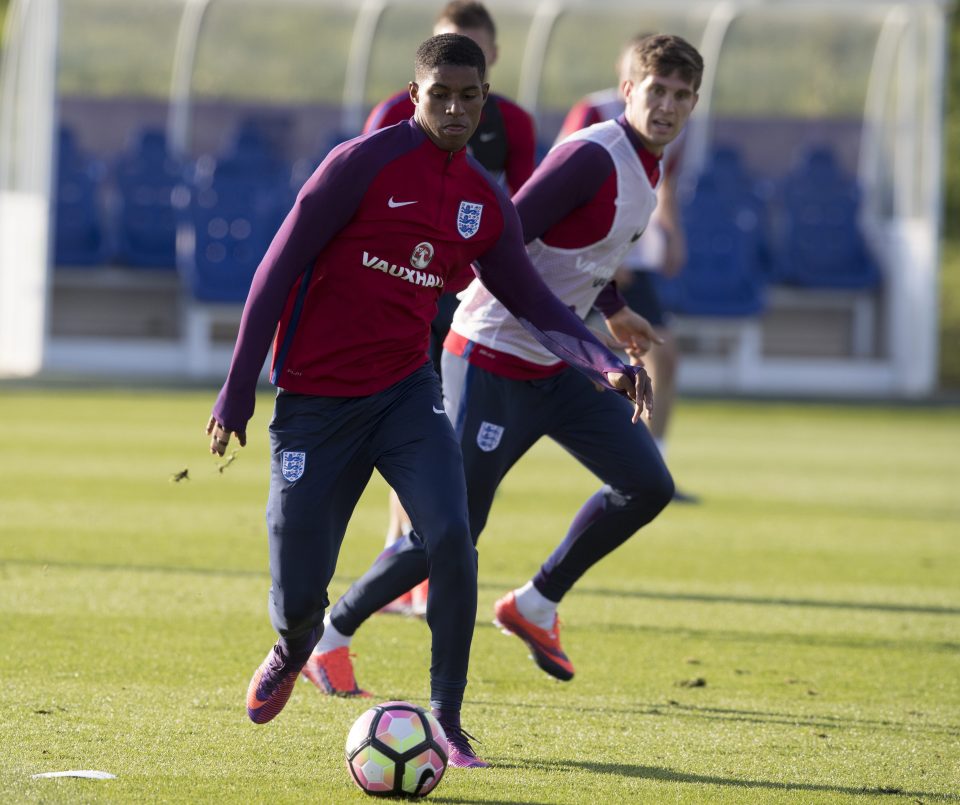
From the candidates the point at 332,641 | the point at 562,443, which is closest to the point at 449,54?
the point at 562,443

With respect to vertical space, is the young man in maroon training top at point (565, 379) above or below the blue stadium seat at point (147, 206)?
above

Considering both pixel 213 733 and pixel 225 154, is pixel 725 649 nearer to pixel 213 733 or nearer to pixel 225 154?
pixel 213 733

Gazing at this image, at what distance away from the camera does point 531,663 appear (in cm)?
654

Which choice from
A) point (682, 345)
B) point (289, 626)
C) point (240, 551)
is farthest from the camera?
point (682, 345)

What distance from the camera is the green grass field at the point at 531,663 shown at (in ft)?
15.8

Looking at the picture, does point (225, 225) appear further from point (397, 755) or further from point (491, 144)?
point (397, 755)

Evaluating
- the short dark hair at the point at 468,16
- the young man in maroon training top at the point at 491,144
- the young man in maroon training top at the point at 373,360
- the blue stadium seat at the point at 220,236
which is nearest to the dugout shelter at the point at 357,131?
the blue stadium seat at the point at 220,236

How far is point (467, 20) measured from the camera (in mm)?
7039

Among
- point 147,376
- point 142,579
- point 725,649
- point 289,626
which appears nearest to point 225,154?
point 147,376

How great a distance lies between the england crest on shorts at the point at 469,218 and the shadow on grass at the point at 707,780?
1534mm

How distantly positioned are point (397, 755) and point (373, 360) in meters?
1.16

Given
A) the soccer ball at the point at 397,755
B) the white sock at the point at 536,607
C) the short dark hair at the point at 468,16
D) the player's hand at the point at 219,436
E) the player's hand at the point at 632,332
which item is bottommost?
the white sock at the point at 536,607

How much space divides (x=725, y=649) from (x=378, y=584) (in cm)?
181

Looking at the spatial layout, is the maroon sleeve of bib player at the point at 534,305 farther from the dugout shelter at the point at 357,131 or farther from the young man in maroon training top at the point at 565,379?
the dugout shelter at the point at 357,131
